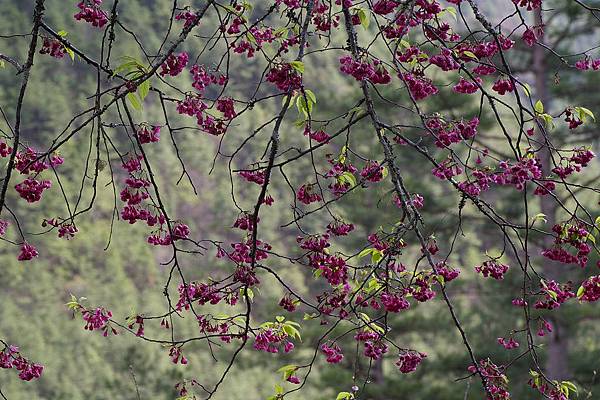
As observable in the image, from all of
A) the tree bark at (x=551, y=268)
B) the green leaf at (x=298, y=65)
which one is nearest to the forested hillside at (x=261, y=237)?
the tree bark at (x=551, y=268)

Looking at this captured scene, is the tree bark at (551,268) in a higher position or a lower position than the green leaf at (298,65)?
higher

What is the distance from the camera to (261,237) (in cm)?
4122

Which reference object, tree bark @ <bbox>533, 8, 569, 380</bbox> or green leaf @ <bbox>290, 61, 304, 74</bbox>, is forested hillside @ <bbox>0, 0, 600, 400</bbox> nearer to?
tree bark @ <bbox>533, 8, 569, 380</bbox>

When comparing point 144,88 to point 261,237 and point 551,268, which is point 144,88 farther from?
point 261,237

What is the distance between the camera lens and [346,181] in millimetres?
2494

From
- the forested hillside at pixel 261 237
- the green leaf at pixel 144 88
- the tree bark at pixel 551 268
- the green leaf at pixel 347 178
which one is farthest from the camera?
the tree bark at pixel 551 268

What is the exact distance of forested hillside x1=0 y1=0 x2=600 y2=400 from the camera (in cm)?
1047

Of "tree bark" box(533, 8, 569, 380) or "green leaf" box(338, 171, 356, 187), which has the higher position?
"tree bark" box(533, 8, 569, 380)

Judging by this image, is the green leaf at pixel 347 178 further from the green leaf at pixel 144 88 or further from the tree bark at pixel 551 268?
the tree bark at pixel 551 268

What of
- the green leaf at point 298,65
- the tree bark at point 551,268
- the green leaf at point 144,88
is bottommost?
the green leaf at point 298,65

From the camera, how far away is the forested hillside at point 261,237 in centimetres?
1047

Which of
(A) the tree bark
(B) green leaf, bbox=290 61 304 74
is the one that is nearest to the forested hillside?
(A) the tree bark

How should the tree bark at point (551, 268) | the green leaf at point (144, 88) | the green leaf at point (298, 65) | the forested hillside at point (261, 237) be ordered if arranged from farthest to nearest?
the tree bark at point (551, 268), the forested hillside at point (261, 237), the green leaf at point (144, 88), the green leaf at point (298, 65)

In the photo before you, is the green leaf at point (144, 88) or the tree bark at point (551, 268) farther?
the tree bark at point (551, 268)
